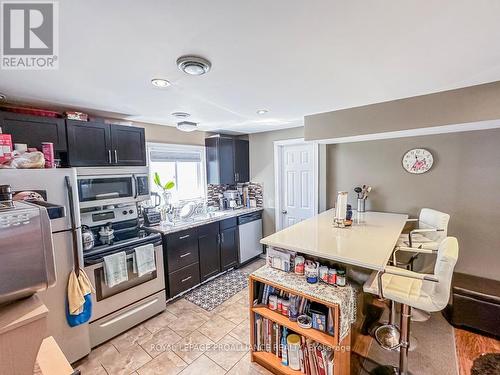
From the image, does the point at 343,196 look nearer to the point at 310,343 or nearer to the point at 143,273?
the point at 310,343

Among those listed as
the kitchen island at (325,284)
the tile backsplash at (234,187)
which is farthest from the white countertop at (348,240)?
the tile backsplash at (234,187)

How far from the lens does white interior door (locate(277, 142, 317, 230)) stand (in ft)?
12.0

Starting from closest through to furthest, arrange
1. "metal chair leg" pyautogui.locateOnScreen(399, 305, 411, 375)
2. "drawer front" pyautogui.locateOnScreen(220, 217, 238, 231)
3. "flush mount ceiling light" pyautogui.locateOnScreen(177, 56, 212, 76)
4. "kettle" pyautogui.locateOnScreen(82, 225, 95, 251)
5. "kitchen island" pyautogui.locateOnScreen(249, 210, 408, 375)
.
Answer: "flush mount ceiling light" pyautogui.locateOnScreen(177, 56, 212, 76) < "kitchen island" pyautogui.locateOnScreen(249, 210, 408, 375) < "metal chair leg" pyautogui.locateOnScreen(399, 305, 411, 375) < "kettle" pyautogui.locateOnScreen(82, 225, 95, 251) < "drawer front" pyautogui.locateOnScreen(220, 217, 238, 231)

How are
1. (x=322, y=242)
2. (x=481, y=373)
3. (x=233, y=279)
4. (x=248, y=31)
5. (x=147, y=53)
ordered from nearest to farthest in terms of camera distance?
(x=248, y=31), (x=147, y=53), (x=481, y=373), (x=322, y=242), (x=233, y=279)

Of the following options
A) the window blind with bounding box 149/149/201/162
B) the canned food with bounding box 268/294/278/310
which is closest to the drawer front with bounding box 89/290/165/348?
the canned food with bounding box 268/294/278/310

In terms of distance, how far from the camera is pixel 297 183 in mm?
3854

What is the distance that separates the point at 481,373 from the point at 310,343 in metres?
1.39

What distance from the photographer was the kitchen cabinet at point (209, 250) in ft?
10.4

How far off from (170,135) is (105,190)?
1.41m

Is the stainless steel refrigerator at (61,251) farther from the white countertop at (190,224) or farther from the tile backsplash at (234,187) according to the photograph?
the tile backsplash at (234,187)

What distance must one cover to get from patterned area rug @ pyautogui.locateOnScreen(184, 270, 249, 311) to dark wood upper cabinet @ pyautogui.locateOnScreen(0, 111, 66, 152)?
Result: 7.27 ft

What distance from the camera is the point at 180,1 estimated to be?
933 mm

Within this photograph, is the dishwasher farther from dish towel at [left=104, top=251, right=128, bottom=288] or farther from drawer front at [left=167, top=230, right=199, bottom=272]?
dish towel at [left=104, top=251, right=128, bottom=288]

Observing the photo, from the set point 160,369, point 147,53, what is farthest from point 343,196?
point 160,369
